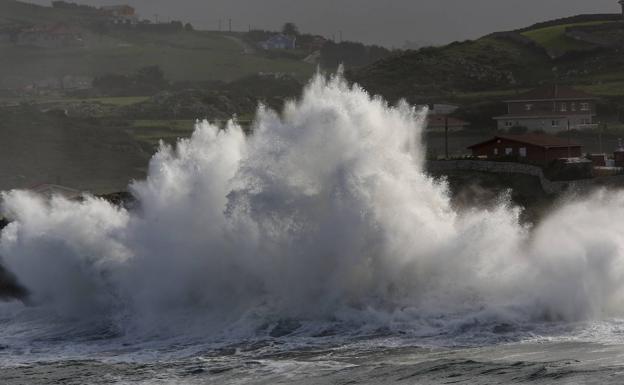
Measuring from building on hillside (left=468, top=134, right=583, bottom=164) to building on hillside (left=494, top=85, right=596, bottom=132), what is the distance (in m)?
20.1

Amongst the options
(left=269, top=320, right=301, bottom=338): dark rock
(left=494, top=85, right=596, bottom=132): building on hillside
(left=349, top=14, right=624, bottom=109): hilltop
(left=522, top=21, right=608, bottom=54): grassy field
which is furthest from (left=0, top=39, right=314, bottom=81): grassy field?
(left=269, top=320, right=301, bottom=338): dark rock

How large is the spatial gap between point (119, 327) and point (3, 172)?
57.7 metres

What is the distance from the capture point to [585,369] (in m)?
25.0

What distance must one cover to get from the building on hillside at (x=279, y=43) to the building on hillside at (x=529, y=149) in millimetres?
125149

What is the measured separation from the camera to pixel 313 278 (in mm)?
33219

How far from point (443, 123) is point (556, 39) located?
132 ft

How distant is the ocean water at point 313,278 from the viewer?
93.0 feet

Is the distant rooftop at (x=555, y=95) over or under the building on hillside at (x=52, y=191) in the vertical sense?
over

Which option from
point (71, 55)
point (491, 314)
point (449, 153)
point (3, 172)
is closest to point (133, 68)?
point (71, 55)

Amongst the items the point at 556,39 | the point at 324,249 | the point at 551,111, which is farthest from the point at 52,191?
the point at 556,39

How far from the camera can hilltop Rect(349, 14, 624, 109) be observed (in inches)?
4114

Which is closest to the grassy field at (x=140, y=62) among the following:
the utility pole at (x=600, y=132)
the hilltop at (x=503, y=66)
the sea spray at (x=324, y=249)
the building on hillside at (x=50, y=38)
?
the building on hillside at (x=50, y=38)

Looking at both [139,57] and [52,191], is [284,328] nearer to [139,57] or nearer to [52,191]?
[52,191]

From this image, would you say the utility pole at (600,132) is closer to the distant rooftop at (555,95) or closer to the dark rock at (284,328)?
the distant rooftop at (555,95)
